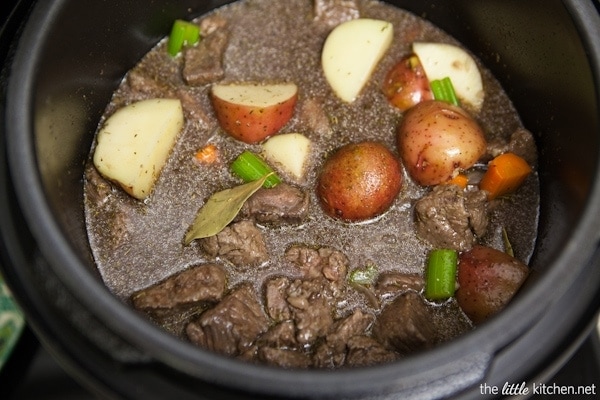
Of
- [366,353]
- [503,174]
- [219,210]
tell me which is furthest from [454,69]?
[366,353]

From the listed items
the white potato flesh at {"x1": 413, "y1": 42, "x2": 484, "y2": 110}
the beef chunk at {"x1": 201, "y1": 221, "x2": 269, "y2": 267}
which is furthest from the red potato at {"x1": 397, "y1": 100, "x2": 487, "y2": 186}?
the beef chunk at {"x1": 201, "y1": 221, "x2": 269, "y2": 267}

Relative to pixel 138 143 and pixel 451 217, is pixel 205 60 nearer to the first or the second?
pixel 138 143

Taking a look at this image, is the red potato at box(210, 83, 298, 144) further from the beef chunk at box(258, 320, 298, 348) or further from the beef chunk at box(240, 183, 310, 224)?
the beef chunk at box(258, 320, 298, 348)

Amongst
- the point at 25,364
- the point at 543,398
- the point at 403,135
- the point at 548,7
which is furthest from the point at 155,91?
the point at 543,398

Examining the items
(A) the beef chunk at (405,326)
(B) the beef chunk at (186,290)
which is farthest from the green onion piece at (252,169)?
(A) the beef chunk at (405,326)

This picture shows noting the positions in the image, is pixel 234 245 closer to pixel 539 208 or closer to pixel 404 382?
pixel 404 382

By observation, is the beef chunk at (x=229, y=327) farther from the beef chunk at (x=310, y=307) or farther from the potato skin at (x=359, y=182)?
the potato skin at (x=359, y=182)
